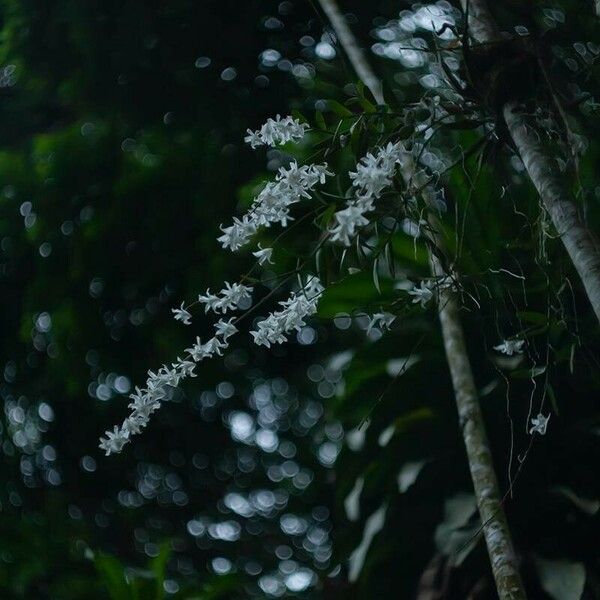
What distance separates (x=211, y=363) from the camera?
11.4 ft

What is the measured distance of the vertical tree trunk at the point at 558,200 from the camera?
1.02 m

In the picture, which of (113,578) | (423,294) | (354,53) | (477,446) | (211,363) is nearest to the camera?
(423,294)

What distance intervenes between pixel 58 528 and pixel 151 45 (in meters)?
1.59

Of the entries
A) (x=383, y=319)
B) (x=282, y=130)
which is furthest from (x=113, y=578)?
(x=282, y=130)

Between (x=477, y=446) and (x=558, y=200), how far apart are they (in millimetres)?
524

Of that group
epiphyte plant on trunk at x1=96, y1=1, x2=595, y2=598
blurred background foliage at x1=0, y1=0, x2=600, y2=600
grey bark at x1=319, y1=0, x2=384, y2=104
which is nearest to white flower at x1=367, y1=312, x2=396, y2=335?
epiphyte plant on trunk at x1=96, y1=1, x2=595, y2=598

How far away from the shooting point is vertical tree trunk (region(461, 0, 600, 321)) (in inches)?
40.2

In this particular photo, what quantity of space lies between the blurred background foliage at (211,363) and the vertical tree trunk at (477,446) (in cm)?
15

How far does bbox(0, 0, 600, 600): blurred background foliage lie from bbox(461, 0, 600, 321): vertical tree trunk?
1.86ft

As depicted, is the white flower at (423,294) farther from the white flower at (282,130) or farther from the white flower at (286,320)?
the white flower at (282,130)

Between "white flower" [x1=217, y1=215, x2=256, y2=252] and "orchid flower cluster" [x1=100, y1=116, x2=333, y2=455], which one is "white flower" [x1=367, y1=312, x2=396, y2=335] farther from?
"white flower" [x1=217, y1=215, x2=256, y2=252]

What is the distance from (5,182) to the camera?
3467 mm

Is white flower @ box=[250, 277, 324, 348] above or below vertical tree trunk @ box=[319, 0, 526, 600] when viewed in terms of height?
above

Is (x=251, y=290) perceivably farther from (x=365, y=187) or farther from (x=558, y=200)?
(x=558, y=200)
